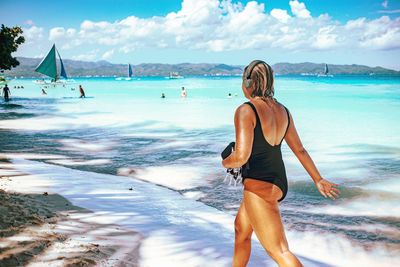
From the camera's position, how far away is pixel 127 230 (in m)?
5.47

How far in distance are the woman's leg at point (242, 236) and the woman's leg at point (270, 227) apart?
241mm

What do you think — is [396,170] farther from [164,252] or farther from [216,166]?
[164,252]

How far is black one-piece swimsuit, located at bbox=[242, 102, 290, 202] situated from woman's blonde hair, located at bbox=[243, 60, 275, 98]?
0.56ft

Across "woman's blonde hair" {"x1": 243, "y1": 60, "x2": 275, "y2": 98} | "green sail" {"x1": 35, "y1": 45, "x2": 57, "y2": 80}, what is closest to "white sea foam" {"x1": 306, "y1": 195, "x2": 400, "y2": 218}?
"woman's blonde hair" {"x1": 243, "y1": 60, "x2": 275, "y2": 98}

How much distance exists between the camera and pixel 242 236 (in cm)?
318

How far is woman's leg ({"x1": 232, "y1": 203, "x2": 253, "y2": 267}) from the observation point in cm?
312

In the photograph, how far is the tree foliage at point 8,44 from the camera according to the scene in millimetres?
36625

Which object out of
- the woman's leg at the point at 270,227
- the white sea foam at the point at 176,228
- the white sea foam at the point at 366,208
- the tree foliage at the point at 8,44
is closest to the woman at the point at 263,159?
the woman's leg at the point at 270,227

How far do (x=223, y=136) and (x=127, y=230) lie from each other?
14.1 m

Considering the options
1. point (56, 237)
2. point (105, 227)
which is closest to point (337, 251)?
point (105, 227)

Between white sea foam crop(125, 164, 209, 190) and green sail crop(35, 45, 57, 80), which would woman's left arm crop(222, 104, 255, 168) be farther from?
green sail crop(35, 45, 57, 80)

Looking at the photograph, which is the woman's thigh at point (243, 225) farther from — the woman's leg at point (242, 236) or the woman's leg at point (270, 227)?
the woman's leg at point (270, 227)

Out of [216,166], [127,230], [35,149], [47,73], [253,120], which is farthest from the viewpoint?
[47,73]

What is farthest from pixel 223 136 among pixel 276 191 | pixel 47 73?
pixel 47 73
